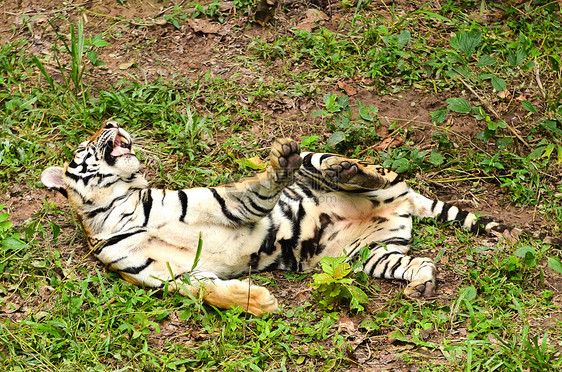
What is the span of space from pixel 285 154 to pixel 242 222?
70cm

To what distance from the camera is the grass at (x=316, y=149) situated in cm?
363

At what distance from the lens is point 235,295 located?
3.84 metres

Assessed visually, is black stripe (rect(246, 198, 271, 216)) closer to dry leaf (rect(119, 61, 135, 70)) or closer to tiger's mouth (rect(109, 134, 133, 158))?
tiger's mouth (rect(109, 134, 133, 158))

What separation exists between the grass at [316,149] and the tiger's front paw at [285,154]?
0.72 meters

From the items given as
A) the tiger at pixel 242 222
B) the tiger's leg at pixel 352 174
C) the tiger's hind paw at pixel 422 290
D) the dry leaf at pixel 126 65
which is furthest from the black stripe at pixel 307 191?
the dry leaf at pixel 126 65

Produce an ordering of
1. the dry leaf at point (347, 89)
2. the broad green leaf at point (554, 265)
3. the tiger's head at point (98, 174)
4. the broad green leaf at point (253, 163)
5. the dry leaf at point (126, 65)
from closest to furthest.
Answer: the broad green leaf at point (554, 265) → the tiger's head at point (98, 174) → the broad green leaf at point (253, 163) → the dry leaf at point (347, 89) → the dry leaf at point (126, 65)

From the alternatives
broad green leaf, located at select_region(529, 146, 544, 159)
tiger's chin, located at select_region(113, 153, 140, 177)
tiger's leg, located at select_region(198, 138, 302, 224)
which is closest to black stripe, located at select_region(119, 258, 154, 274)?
tiger's leg, located at select_region(198, 138, 302, 224)

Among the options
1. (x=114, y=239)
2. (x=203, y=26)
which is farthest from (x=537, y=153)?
(x=203, y=26)

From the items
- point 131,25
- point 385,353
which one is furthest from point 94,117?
point 385,353

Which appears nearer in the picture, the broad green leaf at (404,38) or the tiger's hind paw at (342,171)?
the tiger's hind paw at (342,171)

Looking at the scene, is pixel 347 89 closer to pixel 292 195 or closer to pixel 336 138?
pixel 336 138

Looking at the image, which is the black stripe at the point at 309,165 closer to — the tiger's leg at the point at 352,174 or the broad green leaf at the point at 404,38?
the tiger's leg at the point at 352,174

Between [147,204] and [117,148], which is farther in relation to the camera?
[117,148]

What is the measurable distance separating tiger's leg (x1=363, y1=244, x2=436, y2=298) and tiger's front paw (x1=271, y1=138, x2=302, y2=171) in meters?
0.94
